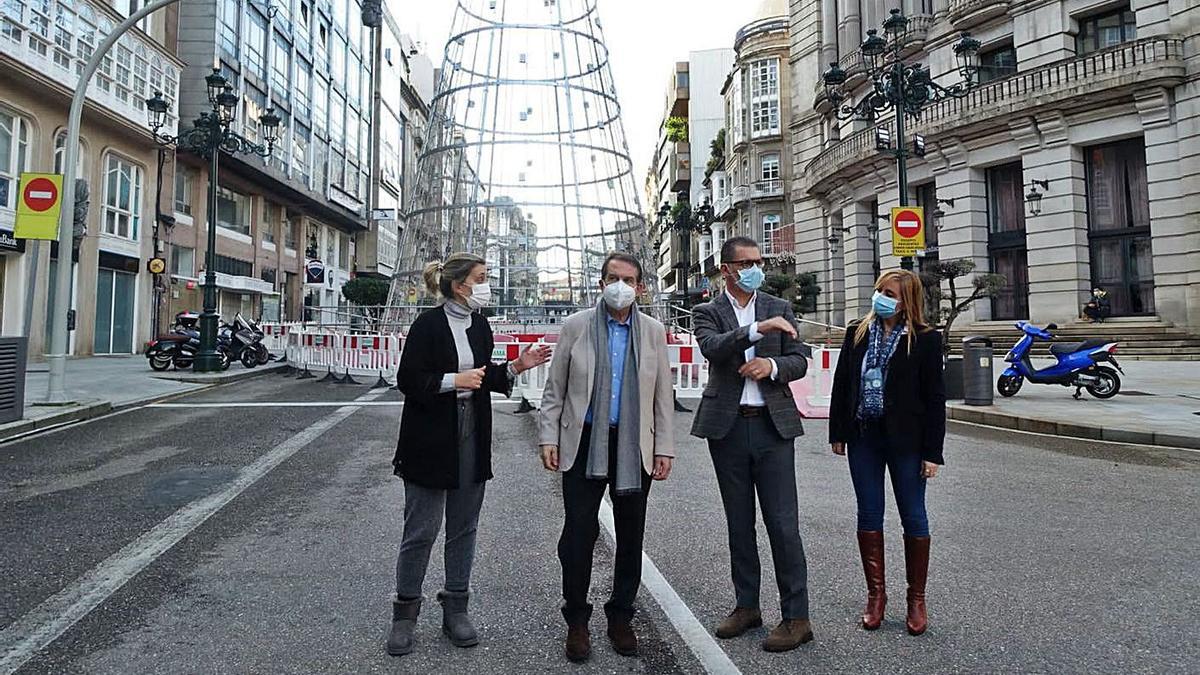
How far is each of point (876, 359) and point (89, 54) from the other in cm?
2734

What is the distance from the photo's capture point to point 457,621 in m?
3.03

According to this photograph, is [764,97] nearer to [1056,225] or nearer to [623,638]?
[1056,225]

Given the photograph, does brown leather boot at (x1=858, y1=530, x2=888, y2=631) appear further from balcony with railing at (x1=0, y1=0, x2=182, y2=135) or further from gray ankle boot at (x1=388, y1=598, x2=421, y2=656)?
balcony with railing at (x1=0, y1=0, x2=182, y2=135)

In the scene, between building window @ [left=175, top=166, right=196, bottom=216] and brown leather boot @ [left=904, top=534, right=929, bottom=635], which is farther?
building window @ [left=175, top=166, right=196, bottom=216]

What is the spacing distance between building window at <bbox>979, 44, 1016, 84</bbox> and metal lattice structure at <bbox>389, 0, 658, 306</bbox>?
59.6 feet

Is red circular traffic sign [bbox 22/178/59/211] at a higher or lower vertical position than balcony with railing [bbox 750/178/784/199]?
lower

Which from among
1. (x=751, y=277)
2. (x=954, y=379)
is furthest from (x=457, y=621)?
(x=954, y=379)

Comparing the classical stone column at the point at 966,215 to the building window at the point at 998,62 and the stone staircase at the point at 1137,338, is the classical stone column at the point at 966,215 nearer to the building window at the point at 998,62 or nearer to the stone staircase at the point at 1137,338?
the building window at the point at 998,62

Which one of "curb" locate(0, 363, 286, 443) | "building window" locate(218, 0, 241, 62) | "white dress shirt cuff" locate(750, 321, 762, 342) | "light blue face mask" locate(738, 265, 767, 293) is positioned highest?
"building window" locate(218, 0, 241, 62)

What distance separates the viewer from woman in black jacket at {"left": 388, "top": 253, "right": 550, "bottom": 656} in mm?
2994

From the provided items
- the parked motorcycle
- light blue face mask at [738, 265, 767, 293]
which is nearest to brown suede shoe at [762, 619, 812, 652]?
light blue face mask at [738, 265, 767, 293]

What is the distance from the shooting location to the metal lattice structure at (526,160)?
15.3 m

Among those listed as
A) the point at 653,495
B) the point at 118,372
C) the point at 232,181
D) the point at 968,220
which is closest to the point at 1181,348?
the point at 968,220

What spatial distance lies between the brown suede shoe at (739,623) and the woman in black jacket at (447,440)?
1074mm
